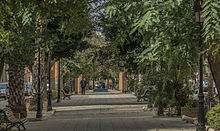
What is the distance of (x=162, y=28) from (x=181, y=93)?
12.7m

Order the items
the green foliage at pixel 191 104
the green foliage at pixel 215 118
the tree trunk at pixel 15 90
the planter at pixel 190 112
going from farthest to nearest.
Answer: the tree trunk at pixel 15 90, the green foliage at pixel 191 104, the planter at pixel 190 112, the green foliage at pixel 215 118

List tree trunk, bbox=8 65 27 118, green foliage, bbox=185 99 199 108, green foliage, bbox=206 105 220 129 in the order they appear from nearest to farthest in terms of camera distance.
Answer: green foliage, bbox=206 105 220 129, green foliage, bbox=185 99 199 108, tree trunk, bbox=8 65 27 118

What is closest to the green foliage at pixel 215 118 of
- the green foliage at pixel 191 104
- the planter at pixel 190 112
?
the planter at pixel 190 112

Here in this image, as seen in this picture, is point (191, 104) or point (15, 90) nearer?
point (191, 104)

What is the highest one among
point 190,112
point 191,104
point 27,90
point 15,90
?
point 27,90

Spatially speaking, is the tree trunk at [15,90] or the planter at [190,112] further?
the tree trunk at [15,90]

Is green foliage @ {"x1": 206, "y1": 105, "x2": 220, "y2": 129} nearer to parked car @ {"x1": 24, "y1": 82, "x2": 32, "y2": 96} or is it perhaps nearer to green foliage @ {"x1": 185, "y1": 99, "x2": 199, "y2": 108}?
green foliage @ {"x1": 185, "y1": 99, "x2": 199, "y2": 108}

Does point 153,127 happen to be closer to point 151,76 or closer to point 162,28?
point 151,76

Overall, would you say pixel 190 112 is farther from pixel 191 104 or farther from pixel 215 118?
pixel 215 118

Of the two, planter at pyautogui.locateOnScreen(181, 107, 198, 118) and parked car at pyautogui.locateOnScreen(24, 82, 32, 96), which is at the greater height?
parked car at pyautogui.locateOnScreen(24, 82, 32, 96)

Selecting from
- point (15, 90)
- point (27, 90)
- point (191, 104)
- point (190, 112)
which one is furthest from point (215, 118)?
point (27, 90)

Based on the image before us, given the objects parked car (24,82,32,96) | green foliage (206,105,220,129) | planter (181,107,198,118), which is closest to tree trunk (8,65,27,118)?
planter (181,107,198,118)

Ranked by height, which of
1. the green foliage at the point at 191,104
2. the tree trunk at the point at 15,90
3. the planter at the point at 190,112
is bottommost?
the planter at the point at 190,112

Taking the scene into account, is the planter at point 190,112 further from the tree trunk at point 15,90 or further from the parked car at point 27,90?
the parked car at point 27,90
